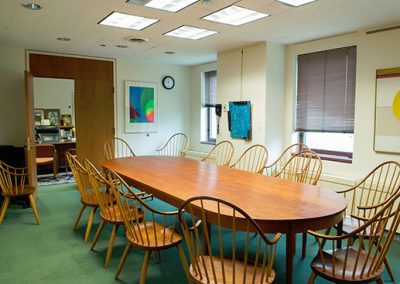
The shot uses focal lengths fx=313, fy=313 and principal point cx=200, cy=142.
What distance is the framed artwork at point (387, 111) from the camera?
11.5 feet

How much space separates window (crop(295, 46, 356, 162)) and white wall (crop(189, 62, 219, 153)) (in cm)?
237

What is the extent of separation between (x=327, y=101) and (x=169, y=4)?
252cm

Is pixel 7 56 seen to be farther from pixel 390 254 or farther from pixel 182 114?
pixel 390 254

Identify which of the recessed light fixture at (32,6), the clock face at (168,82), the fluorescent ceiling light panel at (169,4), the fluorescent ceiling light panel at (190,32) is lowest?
the clock face at (168,82)

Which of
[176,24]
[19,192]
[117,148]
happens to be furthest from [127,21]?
[117,148]

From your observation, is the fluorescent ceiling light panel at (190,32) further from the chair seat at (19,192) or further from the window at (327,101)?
the chair seat at (19,192)

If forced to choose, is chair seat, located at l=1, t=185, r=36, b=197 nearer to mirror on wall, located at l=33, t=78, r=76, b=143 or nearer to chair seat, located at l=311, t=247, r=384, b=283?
chair seat, located at l=311, t=247, r=384, b=283

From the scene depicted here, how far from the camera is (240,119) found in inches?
193

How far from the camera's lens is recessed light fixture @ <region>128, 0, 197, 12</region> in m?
2.93

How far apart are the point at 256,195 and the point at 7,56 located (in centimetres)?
471

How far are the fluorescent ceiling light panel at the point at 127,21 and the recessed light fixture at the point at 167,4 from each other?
1.46 ft

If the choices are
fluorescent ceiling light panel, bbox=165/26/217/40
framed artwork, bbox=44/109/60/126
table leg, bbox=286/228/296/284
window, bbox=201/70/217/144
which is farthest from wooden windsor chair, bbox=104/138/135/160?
table leg, bbox=286/228/296/284

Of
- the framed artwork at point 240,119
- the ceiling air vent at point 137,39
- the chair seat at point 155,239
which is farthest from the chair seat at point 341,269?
the ceiling air vent at point 137,39

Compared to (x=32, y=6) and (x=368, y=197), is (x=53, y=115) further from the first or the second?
(x=368, y=197)
